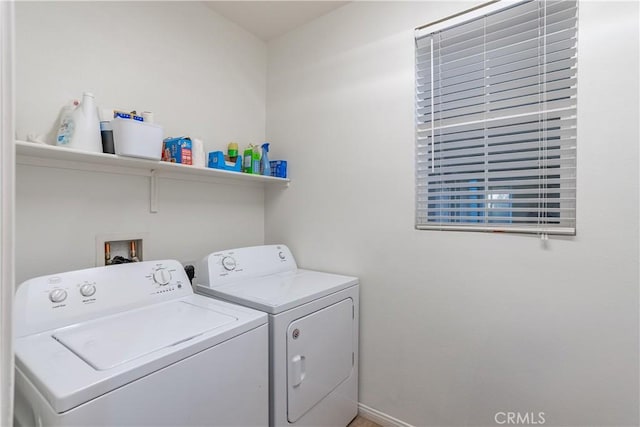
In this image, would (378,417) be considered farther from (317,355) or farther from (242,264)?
(242,264)

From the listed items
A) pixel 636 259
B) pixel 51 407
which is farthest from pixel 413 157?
pixel 51 407

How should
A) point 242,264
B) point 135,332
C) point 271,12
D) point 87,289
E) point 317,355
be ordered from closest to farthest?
point 135,332 → point 87,289 → point 317,355 → point 242,264 → point 271,12

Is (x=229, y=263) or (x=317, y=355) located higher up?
(x=229, y=263)

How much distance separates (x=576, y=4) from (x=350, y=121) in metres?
1.16

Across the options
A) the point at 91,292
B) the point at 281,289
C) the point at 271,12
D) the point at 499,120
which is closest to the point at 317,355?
the point at 281,289

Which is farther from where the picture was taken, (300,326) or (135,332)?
(300,326)

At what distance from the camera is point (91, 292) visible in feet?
4.16

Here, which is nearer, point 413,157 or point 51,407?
point 51,407

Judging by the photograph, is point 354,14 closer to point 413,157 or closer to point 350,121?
point 350,121

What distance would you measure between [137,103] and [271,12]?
3.55ft

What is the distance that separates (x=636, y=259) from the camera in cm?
122

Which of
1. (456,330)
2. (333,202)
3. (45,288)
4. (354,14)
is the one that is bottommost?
(456,330)

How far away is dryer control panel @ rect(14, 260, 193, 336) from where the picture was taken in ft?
3.68

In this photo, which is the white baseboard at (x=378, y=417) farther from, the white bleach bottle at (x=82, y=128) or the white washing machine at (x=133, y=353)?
the white bleach bottle at (x=82, y=128)
